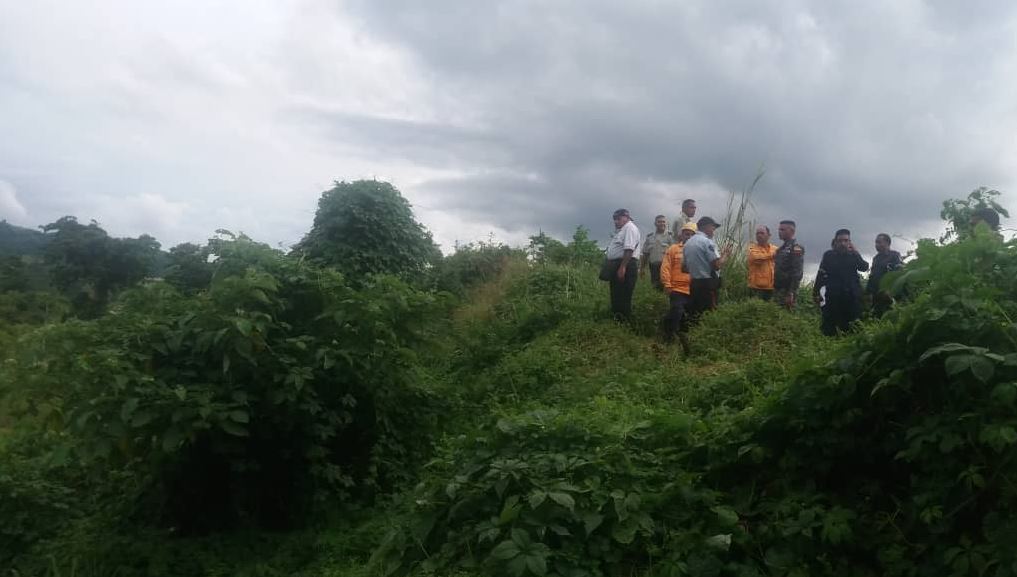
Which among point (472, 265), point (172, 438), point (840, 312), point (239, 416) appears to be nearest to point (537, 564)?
point (239, 416)

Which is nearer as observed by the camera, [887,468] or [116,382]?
[887,468]

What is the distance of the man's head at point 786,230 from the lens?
369 inches

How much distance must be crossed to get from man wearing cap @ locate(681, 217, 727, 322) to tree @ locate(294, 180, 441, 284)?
442 centimetres

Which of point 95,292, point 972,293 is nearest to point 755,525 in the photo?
point 972,293

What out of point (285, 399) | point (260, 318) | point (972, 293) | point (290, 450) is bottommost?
point (290, 450)

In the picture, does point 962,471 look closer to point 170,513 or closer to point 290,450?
point 290,450

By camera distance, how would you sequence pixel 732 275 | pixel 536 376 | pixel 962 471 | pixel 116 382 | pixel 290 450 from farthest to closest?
pixel 732 275 → pixel 536 376 → pixel 290 450 → pixel 116 382 → pixel 962 471

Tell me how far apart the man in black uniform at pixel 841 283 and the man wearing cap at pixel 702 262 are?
1.09 metres

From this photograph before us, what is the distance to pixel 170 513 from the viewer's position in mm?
6035

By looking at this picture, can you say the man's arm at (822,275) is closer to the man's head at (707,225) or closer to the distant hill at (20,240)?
the man's head at (707,225)

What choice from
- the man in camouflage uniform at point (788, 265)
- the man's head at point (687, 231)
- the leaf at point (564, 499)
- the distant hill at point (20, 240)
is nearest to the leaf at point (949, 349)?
the leaf at point (564, 499)

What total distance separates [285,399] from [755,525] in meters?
3.34

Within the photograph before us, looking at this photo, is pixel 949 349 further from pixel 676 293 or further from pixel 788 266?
pixel 788 266

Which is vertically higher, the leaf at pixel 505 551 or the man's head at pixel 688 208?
the man's head at pixel 688 208
